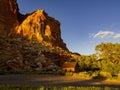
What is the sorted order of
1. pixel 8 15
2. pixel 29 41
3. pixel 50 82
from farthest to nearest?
pixel 8 15 < pixel 29 41 < pixel 50 82

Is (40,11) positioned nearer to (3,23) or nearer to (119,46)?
(3,23)

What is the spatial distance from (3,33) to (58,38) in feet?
90.5

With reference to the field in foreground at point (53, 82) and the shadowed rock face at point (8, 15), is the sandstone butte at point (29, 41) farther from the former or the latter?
the field in foreground at point (53, 82)

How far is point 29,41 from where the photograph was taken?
374ft

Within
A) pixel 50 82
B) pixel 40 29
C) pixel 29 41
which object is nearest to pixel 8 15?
pixel 40 29

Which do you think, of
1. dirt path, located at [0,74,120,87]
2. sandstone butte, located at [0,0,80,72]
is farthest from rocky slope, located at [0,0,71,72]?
dirt path, located at [0,74,120,87]

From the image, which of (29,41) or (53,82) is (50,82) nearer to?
(53,82)

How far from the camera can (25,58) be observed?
90125mm

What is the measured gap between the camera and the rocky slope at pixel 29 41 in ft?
279

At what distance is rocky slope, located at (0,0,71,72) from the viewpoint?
279 feet

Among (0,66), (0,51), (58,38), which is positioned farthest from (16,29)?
(0,66)

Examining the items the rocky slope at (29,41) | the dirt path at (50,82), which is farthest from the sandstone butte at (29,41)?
the dirt path at (50,82)

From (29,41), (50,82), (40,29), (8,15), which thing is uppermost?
(8,15)

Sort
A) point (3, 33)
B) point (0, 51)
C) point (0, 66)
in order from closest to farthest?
point (0, 66) < point (0, 51) < point (3, 33)
